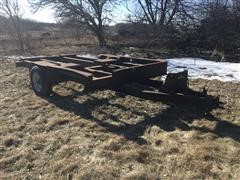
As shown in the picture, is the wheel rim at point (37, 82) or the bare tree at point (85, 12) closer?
the wheel rim at point (37, 82)

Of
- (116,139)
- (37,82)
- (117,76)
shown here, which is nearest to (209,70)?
(117,76)

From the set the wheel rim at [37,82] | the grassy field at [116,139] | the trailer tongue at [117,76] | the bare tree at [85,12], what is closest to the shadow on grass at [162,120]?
the grassy field at [116,139]

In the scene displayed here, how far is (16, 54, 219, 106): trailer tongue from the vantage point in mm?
5363

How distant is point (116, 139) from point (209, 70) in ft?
19.9

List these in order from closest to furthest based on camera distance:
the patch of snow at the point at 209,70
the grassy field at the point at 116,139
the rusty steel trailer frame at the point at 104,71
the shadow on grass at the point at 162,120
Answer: the grassy field at the point at 116,139 → the shadow on grass at the point at 162,120 → the rusty steel trailer frame at the point at 104,71 → the patch of snow at the point at 209,70

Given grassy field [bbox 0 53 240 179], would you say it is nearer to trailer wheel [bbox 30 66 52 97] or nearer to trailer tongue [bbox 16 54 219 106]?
trailer wheel [bbox 30 66 52 97]

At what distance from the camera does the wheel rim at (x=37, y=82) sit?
7.25 m

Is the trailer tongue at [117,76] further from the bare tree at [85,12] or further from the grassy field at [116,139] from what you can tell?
the bare tree at [85,12]

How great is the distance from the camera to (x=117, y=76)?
223 inches

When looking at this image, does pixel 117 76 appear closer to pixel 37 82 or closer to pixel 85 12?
pixel 37 82

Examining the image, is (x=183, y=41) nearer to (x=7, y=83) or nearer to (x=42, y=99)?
(x=7, y=83)

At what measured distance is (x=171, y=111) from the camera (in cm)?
589

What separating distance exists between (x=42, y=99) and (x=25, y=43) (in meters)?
18.6

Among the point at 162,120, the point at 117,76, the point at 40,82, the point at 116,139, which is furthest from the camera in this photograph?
the point at 40,82
